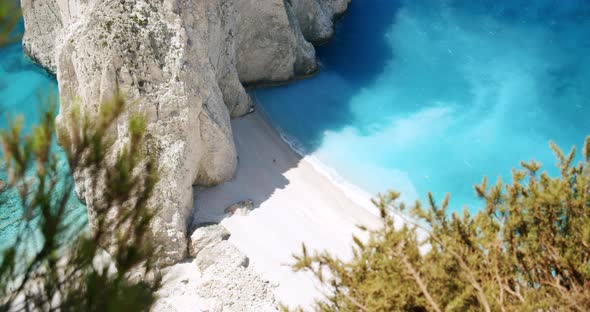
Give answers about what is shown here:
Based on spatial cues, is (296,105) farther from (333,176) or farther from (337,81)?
(333,176)

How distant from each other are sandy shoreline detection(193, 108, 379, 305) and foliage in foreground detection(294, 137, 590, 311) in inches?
238

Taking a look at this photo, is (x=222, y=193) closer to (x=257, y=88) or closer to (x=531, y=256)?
(x=257, y=88)

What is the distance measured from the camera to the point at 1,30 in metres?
2.90

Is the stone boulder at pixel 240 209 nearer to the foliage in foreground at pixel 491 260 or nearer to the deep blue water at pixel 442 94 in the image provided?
the deep blue water at pixel 442 94

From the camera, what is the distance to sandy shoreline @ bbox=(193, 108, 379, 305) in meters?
12.7

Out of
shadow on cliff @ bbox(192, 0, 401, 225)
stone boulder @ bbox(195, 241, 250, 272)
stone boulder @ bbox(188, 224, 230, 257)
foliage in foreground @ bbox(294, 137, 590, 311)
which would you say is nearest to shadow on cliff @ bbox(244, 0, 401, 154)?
shadow on cliff @ bbox(192, 0, 401, 225)

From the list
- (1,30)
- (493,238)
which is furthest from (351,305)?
(1,30)

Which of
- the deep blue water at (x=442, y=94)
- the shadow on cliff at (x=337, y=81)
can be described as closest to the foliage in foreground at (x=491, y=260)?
the deep blue water at (x=442, y=94)

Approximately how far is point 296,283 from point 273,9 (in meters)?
9.35

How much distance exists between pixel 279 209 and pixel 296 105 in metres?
5.08

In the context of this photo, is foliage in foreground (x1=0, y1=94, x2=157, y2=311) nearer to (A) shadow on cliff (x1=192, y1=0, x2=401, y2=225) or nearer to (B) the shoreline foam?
(A) shadow on cliff (x1=192, y1=0, x2=401, y2=225)

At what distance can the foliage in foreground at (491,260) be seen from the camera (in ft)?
18.0

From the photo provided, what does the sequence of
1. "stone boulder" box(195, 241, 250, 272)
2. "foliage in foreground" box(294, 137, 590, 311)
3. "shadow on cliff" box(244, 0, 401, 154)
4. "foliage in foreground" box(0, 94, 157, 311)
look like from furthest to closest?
"shadow on cliff" box(244, 0, 401, 154)
"stone boulder" box(195, 241, 250, 272)
"foliage in foreground" box(294, 137, 590, 311)
"foliage in foreground" box(0, 94, 157, 311)

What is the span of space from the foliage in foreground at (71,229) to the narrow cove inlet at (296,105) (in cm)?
303
